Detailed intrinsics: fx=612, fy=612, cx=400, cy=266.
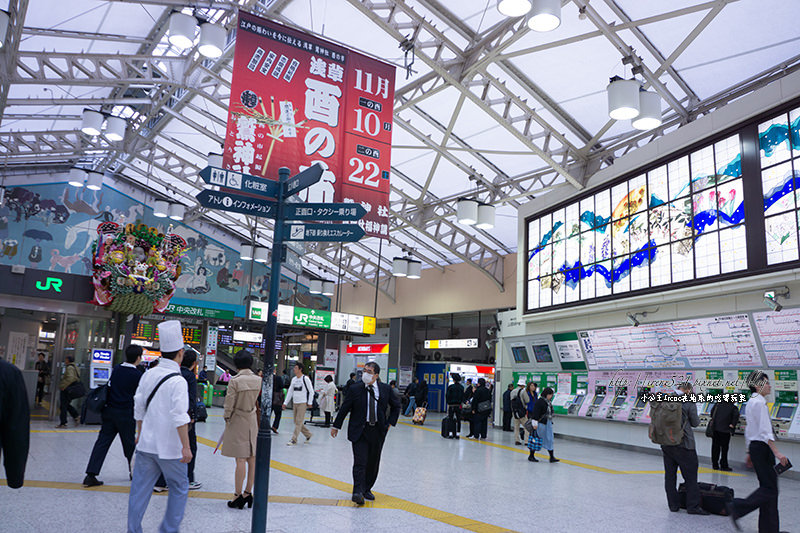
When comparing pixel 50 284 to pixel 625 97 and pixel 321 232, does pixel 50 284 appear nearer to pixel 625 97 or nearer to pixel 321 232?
pixel 321 232

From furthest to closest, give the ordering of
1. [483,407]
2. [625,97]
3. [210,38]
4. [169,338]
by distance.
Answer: [483,407], [210,38], [625,97], [169,338]

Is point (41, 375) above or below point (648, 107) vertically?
below

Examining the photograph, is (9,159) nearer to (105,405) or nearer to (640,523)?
(105,405)

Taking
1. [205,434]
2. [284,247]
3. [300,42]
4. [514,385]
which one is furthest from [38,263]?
[284,247]

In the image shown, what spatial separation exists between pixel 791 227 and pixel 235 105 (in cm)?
835

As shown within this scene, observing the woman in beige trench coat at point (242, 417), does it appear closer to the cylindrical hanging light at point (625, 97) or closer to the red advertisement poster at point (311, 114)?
the red advertisement poster at point (311, 114)

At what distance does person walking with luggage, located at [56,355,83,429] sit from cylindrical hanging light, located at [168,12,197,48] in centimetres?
703

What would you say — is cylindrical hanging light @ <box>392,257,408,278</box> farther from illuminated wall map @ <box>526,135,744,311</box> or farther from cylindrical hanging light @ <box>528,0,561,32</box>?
cylindrical hanging light @ <box>528,0,561,32</box>

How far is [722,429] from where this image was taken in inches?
409

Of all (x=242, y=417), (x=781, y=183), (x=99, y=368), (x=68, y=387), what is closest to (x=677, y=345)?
(x=781, y=183)

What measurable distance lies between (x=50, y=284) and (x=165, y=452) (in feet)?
34.1

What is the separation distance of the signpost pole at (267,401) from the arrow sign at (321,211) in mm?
79

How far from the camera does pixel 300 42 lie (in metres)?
7.23

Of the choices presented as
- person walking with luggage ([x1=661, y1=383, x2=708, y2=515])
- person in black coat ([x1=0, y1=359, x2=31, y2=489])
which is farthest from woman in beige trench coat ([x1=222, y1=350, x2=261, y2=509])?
person walking with luggage ([x1=661, y1=383, x2=708, y2=515])
